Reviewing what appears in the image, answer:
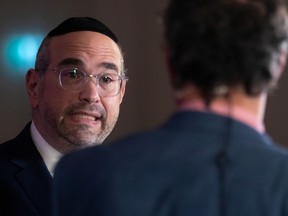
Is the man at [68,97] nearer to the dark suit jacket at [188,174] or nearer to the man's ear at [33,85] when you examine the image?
the man's ear at [33,85]

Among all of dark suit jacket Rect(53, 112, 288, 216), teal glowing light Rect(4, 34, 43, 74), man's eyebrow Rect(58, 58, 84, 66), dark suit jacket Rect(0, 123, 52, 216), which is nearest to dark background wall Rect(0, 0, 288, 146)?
teal glowing light Rect(4, 34, 43, 74)

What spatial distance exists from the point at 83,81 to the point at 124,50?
3.05ft

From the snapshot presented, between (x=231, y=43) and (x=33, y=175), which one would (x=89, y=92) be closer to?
(x=33, y=175)

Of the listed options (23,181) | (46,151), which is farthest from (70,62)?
(23,181)

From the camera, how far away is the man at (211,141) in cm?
79

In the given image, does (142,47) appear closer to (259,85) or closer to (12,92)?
(12,92)

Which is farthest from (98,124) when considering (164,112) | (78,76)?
(164,112)

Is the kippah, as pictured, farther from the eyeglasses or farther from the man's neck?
the man's neck

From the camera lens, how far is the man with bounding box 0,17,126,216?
167 centimetres

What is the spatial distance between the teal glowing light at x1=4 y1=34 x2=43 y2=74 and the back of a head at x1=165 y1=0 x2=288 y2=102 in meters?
2.00

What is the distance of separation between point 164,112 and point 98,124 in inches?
35.5

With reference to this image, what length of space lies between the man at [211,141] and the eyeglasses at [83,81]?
937 millimetres

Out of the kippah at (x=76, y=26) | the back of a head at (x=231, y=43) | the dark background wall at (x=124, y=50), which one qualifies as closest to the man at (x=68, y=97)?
the kippah at (x=76, y=26)

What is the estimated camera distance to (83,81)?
1.75 m
